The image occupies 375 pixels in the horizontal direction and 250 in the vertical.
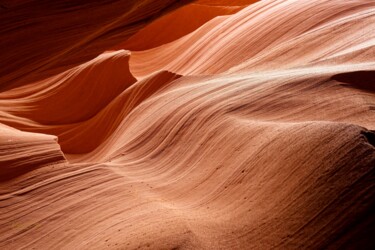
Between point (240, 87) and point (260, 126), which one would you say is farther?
point (240, 87)

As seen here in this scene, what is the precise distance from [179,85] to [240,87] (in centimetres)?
87

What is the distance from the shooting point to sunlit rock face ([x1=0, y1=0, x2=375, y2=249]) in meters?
1.78

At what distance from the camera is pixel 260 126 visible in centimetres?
227

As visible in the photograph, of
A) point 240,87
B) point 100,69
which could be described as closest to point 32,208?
point 240,87

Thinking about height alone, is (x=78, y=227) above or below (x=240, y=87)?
below

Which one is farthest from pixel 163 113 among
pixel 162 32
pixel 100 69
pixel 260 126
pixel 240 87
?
pixel 162 32

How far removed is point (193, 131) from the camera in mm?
2656

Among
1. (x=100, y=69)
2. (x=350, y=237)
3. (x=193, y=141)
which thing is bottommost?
(x=350, y=237)

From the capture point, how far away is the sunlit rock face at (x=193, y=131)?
178 centimetres

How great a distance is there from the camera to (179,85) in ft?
12.0

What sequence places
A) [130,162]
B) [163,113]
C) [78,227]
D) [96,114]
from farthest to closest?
[96,114] → [163,113] → [130,162] → [78,227]

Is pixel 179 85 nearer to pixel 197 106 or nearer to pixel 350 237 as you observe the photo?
pixel 197 106

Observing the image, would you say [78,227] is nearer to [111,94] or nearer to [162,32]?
[111,94]

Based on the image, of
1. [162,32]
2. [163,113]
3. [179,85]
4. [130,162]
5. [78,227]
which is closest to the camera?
[78,227]
